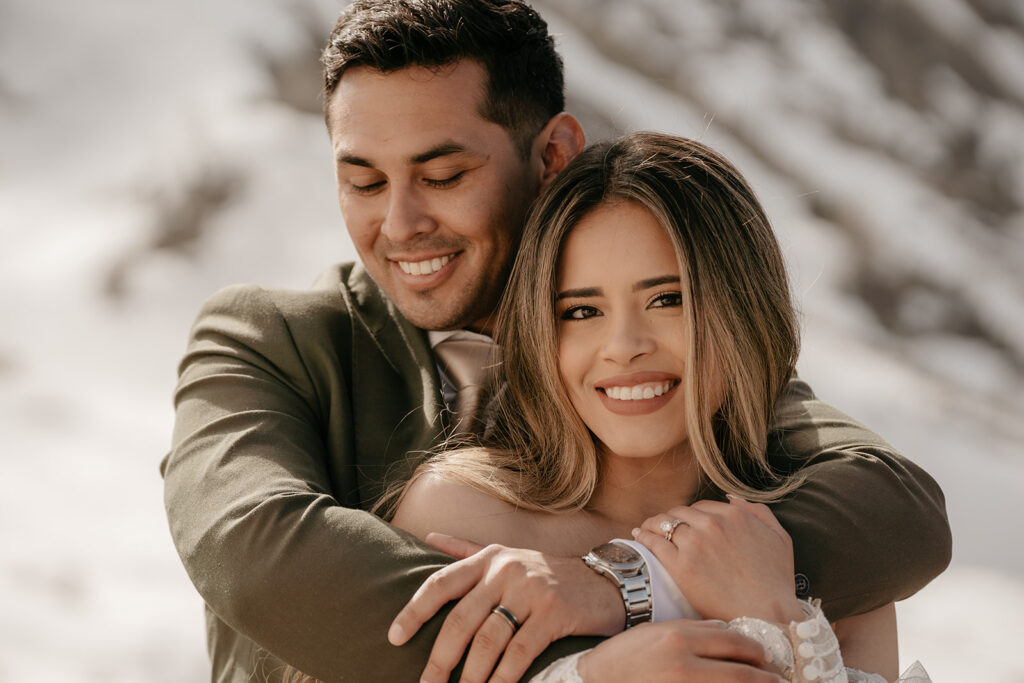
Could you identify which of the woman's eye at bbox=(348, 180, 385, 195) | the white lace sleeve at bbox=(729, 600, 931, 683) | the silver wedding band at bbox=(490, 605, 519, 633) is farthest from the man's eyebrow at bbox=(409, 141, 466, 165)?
the white lace sleeve at bbox=(729, 600, 931, 683)

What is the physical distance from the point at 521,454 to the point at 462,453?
4.8 inches

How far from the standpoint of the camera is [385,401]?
2.57 meters

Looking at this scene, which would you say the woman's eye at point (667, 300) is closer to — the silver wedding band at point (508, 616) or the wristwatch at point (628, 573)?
the wristwatch at point (628, 573)

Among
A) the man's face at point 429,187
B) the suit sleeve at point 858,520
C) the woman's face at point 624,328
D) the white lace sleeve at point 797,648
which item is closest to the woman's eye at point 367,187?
the man's face at point 429,187

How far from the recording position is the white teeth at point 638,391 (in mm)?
2133

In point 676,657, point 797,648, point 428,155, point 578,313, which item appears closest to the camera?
point 676,657

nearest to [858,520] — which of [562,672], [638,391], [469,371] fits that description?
[638,391]

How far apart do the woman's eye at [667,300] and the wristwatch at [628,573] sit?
0.45 meters

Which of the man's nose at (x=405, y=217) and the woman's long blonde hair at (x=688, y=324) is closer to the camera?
the woman's long blonde hair at (x=688, y=324)

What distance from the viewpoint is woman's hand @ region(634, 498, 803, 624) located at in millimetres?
1915

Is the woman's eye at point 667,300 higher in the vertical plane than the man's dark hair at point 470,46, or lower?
lower

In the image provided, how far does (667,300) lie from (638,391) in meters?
0.18

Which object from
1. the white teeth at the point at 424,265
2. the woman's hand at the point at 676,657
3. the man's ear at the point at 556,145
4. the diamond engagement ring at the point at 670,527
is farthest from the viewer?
the man's ear at the point at 556,145

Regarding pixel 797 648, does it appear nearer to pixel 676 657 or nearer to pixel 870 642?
pixel 676 657
